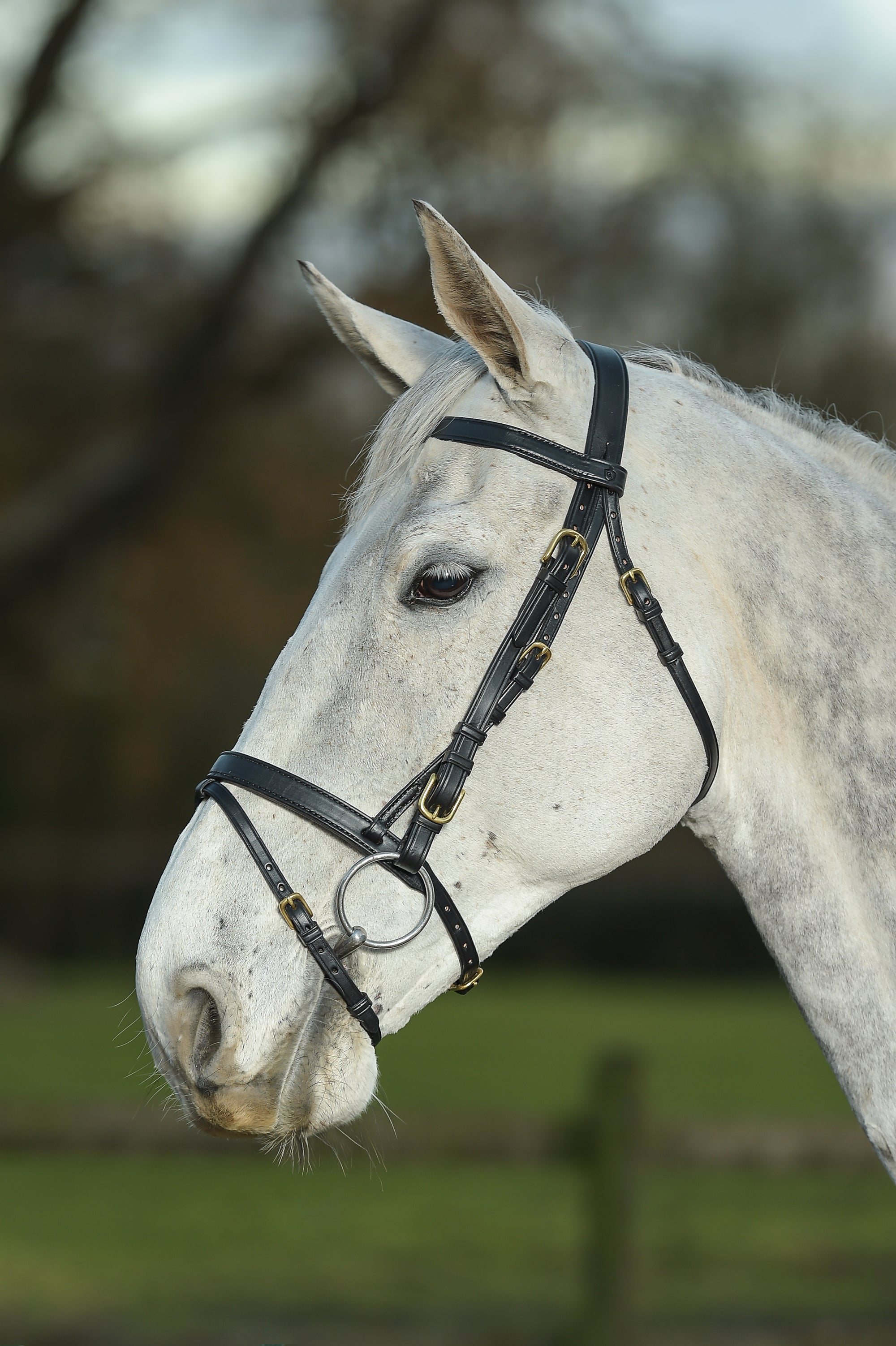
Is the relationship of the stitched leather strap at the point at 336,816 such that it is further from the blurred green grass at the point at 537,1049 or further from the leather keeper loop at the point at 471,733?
the blurred green grass at the point at 537,1049

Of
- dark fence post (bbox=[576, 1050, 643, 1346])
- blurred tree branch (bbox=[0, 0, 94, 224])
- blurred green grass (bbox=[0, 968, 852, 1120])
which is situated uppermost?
blurred tree branch (bbox=[0, 0, 94, 224])

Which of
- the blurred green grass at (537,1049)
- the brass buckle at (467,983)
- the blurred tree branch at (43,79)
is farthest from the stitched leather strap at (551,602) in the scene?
the blurred tree branch at (43,79)

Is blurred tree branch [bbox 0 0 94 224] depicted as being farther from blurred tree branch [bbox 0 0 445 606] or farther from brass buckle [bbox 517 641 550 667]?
brass buckle [bbox 517 641 550 667]

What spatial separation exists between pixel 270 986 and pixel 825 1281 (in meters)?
6.44

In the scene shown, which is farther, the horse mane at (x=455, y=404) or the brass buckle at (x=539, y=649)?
the horse mane at (x=455, y=404)

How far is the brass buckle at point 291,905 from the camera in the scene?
6.23ft

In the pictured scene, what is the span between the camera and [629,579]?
2035 mm

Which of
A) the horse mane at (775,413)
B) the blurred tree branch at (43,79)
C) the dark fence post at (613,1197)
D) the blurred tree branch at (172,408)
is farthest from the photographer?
the blurred tree branch at (172,408)

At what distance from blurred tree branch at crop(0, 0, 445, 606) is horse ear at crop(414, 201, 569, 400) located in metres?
8.78

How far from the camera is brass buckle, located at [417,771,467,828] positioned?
1.95m

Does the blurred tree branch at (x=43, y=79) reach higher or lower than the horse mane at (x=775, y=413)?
higher

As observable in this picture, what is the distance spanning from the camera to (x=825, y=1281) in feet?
22.9

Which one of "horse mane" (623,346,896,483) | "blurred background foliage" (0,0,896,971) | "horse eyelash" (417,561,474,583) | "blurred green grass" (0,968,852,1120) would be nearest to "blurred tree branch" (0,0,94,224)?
"blurred background foliage" (0,0,896,971)

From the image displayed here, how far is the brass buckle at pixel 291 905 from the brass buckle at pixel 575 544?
2.23 feet
